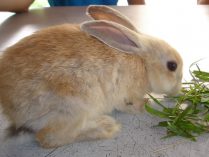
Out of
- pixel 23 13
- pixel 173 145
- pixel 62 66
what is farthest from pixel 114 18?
pixel 23 13

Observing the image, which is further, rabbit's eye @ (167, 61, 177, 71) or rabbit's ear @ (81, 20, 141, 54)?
rabbit's eye @ (167, 61, 177, 71)

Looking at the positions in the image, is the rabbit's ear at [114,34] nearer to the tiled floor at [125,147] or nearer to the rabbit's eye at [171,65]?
the rabbit's eye at [171,65]

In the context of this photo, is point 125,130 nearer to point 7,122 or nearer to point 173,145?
point 173,145

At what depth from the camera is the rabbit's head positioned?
93 cm

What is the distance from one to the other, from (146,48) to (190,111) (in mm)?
206

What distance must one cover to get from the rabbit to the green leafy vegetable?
78 millimetres

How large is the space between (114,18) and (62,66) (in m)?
0.29

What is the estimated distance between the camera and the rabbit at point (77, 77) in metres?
0.83

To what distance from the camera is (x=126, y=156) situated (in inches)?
32.8

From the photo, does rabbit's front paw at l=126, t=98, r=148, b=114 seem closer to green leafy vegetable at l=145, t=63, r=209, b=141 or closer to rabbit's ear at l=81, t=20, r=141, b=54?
green leafy vegetable at l=145, t=63, r=209, b=141

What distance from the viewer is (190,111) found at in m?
0.91

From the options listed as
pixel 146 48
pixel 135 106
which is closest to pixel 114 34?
pixel 146 48

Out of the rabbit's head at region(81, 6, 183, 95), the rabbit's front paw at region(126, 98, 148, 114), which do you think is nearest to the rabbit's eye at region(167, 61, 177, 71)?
the rabbit's head at region(81, 6, 183, 95)

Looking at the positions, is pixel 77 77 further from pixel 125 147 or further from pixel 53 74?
pixel 125 147
